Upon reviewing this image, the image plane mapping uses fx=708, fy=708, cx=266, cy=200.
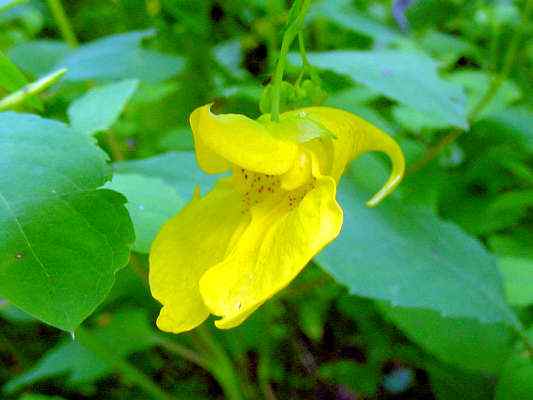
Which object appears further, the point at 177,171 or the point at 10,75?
the point at 177,171

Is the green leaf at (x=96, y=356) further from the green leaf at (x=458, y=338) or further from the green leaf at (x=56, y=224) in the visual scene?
the green leaf at (x=56, y=224)

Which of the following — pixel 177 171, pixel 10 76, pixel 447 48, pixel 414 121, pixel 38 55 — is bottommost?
pixel 447 48

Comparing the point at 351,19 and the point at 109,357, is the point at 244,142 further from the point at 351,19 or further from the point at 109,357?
the point at 351,19

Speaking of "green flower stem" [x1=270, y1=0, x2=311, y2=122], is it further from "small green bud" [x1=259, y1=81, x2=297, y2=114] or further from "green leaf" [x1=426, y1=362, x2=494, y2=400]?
"green leaf" [x1=426, y1=362, x2=494, y2=400]

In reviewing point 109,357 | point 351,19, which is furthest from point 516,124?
point 109,357

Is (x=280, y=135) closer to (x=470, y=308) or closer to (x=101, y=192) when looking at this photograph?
(x=101, y=192)

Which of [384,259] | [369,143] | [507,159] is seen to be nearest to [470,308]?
[384,259]
